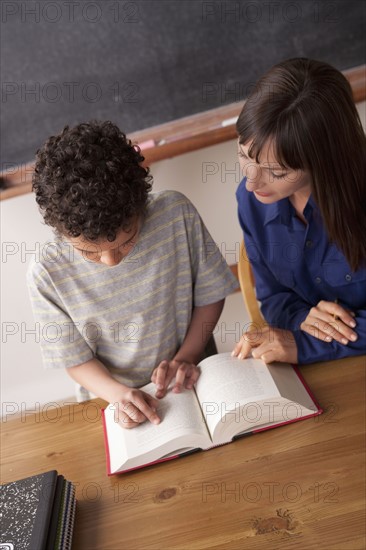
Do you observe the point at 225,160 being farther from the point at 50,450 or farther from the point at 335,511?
the point at 335,511

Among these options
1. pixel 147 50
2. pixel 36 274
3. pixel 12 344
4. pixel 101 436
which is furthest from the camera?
pixel 12 344

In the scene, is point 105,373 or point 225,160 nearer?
point 105,373

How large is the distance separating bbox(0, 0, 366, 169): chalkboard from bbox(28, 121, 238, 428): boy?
13.2 inches

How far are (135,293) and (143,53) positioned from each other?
2.15 ft

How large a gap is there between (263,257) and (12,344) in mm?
932

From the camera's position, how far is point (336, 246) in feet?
4.25

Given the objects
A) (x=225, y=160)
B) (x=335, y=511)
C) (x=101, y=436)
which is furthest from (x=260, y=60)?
(x=335, y=511)

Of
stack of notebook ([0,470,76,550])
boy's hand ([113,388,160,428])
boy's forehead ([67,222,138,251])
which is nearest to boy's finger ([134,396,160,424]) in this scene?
boy's hand ([113,388,160,428])

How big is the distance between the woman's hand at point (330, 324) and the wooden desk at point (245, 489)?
7 cm

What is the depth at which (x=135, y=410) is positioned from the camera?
1102mm

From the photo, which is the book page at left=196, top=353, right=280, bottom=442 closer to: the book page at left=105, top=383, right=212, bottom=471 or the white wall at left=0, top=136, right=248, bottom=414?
the book page at left=105, top=383, right=212, bottom=471

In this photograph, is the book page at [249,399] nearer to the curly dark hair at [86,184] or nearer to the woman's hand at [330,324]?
the woman's hand at [330,324]

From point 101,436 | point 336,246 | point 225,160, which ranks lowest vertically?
point 101,436

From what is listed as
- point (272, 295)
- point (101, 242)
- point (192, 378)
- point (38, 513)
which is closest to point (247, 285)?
point (272, 295)
